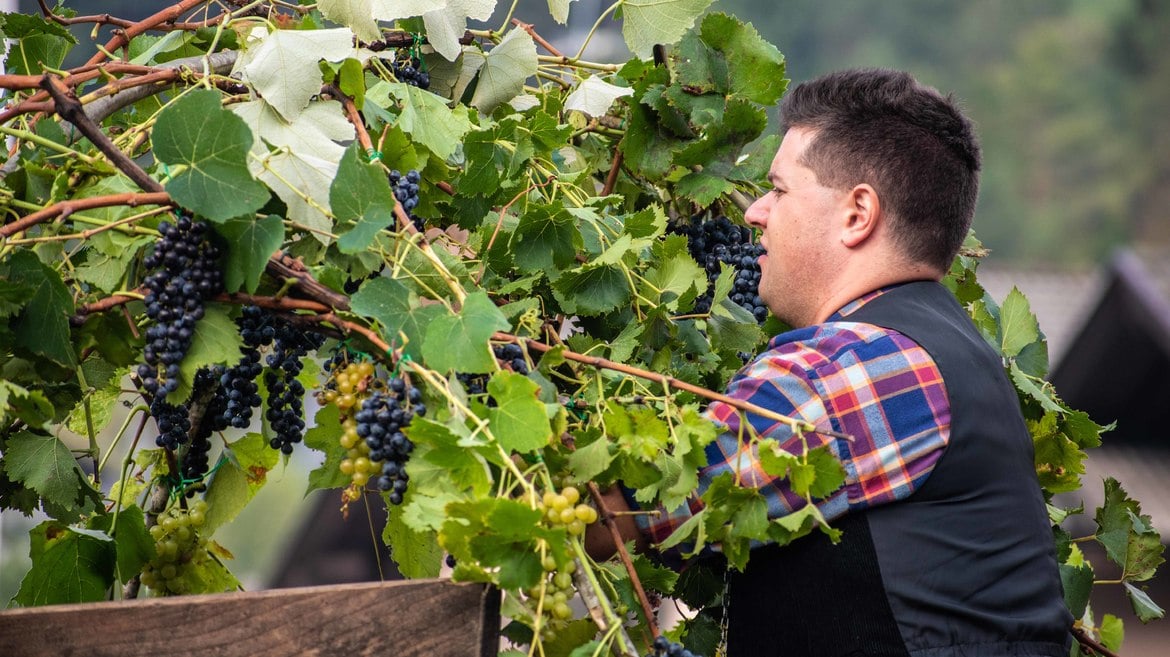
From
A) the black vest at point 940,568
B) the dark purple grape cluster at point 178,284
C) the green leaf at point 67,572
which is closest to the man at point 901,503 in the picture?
the black vest at point 940,568

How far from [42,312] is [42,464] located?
0.24m

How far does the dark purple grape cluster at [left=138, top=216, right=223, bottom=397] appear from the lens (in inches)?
48.1

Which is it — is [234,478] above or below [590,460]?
below

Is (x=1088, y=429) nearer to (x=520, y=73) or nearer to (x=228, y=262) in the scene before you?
(x=520, y=73)

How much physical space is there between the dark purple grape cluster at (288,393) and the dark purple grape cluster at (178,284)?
14 cm

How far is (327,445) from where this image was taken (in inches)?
58.1

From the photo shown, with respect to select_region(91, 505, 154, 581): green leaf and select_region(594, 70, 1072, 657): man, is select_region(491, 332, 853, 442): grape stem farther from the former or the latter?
select_region(91, 505, 154, 581): green leaf

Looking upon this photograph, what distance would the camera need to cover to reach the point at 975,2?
3719cm

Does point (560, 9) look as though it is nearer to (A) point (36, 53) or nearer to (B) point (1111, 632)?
(A) point (36, 53)

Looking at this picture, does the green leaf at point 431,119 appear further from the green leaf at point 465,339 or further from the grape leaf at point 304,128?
the green leaf at point 465,339

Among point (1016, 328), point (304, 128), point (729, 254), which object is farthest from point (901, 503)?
point (304, 128)

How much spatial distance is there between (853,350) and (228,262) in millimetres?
697

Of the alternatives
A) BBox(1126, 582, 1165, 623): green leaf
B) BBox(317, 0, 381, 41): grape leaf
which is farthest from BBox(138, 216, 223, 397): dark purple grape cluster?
BBox(1126, 582, 1165, 623): green leaf

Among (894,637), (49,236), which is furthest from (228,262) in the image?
(894,637)
